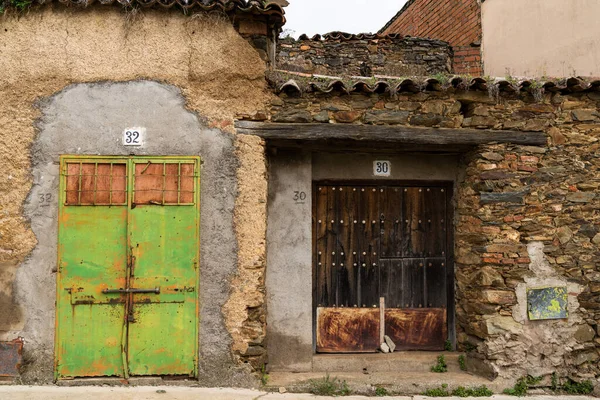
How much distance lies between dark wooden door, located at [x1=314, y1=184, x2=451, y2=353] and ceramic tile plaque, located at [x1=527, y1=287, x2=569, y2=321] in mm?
970

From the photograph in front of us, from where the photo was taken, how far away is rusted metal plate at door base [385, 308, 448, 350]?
564 centimetres

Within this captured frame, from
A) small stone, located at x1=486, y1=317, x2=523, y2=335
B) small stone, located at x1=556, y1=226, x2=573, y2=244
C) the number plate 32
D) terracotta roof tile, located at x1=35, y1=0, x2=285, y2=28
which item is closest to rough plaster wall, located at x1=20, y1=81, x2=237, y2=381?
the number plate 32

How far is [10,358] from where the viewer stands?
464 centimetres

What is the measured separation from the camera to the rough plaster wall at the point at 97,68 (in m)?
4.74

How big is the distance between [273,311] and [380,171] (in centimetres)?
200

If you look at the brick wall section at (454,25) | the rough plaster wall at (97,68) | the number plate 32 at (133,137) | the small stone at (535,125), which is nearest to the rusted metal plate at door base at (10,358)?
the rough plaster wall at (97,68)

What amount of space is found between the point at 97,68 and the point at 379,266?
145 inches

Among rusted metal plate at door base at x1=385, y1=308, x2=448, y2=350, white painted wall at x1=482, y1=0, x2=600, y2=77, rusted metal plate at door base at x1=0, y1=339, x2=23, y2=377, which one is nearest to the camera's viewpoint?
rusted metal plate at door base at x1=0, y1=339, x2=23, y2=377

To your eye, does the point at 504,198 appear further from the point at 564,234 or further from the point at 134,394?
the point at 134,394

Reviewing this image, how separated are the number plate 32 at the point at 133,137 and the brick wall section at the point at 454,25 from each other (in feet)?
21.8

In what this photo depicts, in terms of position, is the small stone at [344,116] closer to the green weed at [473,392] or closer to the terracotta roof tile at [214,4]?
the terracotta roof tile at [214,4]

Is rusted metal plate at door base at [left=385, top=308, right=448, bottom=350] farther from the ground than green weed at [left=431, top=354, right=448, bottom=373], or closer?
farther from the ground

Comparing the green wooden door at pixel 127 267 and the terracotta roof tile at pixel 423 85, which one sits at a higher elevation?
the terracotta roof tile at pixel 423 85

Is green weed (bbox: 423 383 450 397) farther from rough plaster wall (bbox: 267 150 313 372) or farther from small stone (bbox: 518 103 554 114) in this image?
small stone (bbox: 518 103 554 114)
